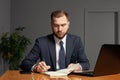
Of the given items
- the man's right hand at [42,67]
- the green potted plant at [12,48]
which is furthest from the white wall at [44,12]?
the man's right hand at [42,67]

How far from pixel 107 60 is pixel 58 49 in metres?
0.80

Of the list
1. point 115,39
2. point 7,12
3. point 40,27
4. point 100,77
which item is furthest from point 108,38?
point 100,77

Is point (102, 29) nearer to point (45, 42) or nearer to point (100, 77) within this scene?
point (45, 42)

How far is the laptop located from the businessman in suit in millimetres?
449

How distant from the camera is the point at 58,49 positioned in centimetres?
242

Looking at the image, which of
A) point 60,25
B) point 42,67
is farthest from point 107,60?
point 60,25

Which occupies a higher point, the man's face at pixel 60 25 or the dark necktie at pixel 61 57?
the man's face at pixel 60 25

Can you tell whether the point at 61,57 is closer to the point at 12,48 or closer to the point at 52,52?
the point at 52,52

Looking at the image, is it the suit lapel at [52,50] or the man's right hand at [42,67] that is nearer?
the man's right hand at [42,67]

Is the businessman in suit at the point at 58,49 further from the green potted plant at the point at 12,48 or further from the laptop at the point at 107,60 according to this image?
the green potted plant at the point at 12,48

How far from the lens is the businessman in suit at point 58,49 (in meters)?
2.31

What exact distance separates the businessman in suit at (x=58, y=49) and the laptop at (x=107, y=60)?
449mm

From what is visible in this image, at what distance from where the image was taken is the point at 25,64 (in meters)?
2.26

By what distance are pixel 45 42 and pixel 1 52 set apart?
3.12 m
